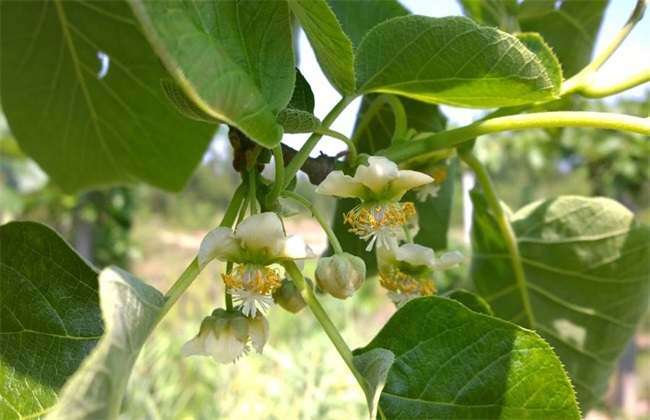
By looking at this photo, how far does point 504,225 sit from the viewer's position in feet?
3.50

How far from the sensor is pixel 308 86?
2.17ft

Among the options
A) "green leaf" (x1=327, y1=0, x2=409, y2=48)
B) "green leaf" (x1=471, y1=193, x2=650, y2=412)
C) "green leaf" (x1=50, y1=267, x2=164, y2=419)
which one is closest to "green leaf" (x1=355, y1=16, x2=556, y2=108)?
"green leaf" (x1=327, y1=0, x2=409, y2=48)

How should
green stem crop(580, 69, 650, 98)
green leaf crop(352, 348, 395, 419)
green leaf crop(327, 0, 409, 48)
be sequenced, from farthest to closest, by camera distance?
green leaf crop(327, 0, 409, 48)
green stem crop(580, 69, 650, 98)
green leaf crop(352, 348, 395, 419)

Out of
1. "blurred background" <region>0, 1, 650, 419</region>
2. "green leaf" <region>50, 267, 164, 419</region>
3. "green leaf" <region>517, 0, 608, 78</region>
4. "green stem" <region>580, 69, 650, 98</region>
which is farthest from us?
"blurred background" <region>0, 1, 650, 419</region>

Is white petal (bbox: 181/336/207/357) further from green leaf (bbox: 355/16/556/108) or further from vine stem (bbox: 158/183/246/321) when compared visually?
green leaf (bbox: 355/16/556/108)

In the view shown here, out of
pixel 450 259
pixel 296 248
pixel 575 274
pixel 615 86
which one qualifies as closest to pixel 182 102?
pixel 296 248

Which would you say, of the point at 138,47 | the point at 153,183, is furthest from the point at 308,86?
the point at 153,183

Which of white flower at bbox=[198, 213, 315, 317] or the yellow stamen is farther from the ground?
the yellow stamen

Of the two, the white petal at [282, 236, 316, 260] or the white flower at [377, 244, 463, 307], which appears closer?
the white petal at [282, 236, 316, 260]

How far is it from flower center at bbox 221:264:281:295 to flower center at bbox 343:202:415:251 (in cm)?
10

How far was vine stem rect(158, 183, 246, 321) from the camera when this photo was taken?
0.59 m

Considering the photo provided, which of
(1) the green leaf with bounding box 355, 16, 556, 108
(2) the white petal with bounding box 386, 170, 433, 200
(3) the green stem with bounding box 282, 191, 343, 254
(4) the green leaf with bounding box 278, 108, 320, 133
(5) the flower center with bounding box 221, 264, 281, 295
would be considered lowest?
(5) the flower center with bounding box 221, 264, 281, 295

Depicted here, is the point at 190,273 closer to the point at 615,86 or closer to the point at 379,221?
the point at 379,221

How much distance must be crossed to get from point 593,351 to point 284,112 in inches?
32.8
